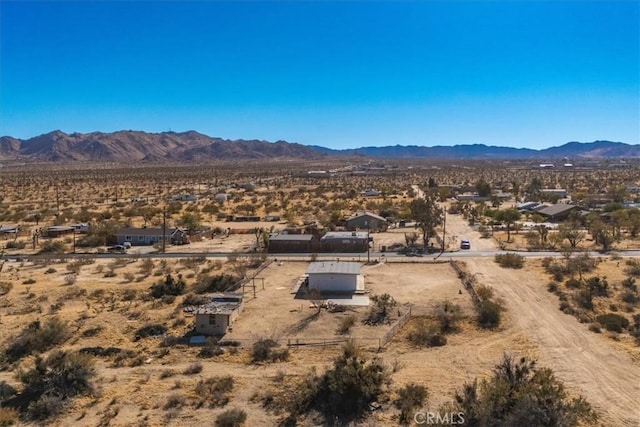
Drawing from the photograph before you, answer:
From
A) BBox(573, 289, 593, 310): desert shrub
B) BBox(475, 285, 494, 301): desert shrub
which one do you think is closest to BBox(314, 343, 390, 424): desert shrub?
BBox(475, 285, 494, 301): desert shrub

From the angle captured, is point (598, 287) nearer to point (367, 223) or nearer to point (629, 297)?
point (629, 297)

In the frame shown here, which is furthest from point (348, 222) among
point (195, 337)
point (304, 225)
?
point (195, 337)

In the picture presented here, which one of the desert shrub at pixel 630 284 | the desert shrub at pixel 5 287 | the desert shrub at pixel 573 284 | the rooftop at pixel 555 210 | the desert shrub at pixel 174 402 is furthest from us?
the rooftop at pixel 555 210

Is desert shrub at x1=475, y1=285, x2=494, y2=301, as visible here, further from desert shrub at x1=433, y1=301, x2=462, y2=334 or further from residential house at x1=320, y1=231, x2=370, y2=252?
residential house at x1=320, y1=231, x2=370, y2=252

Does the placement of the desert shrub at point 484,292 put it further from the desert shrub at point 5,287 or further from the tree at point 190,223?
the tree at point 190,223

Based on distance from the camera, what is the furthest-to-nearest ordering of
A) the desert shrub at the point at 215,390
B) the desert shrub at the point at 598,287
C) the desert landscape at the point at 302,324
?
the desert shrub at the point at 598,287, the desert shrub at the point at 215,390, the desert landscape at the point at 302,324

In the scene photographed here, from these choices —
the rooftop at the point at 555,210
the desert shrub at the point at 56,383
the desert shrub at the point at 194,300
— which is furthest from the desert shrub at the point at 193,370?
the rooftop at the point at 555,210

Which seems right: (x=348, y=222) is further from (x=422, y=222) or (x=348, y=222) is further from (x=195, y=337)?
(x=195, y=337)

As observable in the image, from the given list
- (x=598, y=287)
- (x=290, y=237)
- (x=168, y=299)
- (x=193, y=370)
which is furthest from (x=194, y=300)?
(x=598, y=287)
